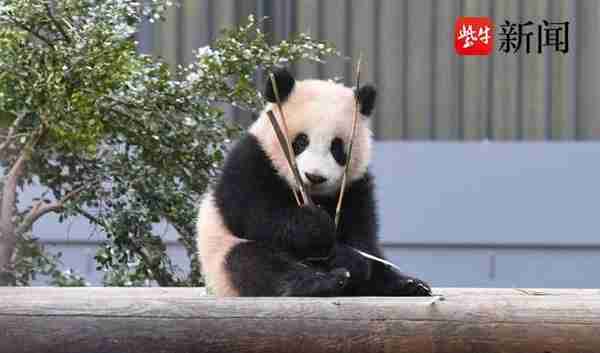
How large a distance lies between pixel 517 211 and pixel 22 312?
13.0 ft

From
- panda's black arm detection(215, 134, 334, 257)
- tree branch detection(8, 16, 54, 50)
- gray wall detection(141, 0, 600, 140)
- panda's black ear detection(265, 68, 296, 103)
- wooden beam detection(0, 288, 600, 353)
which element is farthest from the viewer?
gray wall detection(141, 0, 600, 140)

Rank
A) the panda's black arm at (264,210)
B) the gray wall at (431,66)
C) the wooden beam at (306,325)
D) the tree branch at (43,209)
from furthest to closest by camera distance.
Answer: the gray wall at (431,66) → the tree branch at (43,209) → the panda's black arm at (264,210) → the wooden beam at (306,325)

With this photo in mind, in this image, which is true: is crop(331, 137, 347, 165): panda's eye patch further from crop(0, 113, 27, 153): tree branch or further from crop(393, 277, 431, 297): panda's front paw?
crop(0, 113, 27, 153): tree branch

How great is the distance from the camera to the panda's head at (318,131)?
3.03m

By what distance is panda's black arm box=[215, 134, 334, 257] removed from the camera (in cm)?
301

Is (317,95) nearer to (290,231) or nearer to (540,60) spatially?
(290,231)

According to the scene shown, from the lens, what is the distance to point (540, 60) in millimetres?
6438

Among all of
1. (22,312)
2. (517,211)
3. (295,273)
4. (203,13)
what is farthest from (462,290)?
(203,13)

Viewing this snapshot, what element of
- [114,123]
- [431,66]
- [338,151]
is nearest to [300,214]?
[338,151]

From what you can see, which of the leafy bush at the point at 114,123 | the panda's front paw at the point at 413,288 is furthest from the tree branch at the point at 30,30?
the panda's front paw at the point at 413,288

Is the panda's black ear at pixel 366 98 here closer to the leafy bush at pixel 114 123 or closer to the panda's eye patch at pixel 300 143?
the panda's eye patch at pixel 300 143

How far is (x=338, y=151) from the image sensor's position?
311 centimetres

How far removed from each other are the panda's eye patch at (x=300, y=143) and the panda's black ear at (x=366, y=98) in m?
0.23

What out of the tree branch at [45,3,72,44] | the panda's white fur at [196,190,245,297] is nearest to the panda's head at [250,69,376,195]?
the panda's white fur at [196,190,245,297]
